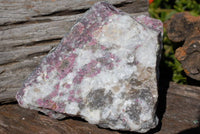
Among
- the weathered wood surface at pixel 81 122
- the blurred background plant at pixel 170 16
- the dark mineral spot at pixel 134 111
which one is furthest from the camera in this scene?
the blurred background plant at pixel 170 16

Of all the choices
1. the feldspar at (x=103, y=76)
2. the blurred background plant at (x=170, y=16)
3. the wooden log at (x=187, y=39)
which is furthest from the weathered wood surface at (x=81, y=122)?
the blurred background plant at (x=170, y=16)

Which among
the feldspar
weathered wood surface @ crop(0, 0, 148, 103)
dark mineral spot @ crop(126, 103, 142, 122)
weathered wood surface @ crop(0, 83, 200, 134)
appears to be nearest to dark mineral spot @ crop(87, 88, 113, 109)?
the feldspar

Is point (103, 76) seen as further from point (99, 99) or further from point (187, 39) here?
point (187, 39)

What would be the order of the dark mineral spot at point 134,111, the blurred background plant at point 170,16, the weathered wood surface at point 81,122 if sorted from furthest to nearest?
the blurred background plant at point 170,16 → the weathered wood surface at point 81,122 → the dark mineral spot at point 134,111

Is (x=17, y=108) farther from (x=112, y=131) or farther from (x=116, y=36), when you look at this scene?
(x=116, y=36)

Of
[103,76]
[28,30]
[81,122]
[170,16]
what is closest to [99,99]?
[103,76]

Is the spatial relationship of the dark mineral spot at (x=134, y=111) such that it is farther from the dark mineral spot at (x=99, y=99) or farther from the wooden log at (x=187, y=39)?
the wooden log at (x=187, y=39)

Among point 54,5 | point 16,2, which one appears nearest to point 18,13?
point 16,2
